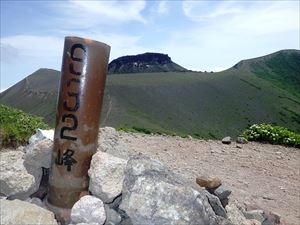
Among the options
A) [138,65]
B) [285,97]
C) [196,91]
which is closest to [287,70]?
[285,97]

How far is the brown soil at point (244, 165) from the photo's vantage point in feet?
29.9

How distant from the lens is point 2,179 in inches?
213

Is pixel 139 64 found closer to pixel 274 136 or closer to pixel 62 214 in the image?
pixel 274 136

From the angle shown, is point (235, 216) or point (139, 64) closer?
point (235, 216)

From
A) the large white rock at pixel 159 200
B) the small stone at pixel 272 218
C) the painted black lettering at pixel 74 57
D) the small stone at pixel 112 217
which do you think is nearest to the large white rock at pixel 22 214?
the small stone at pixel 112 217

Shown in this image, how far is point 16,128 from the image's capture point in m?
9.65

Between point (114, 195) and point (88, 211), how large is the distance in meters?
0.35

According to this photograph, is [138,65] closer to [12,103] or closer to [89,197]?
[12,103]

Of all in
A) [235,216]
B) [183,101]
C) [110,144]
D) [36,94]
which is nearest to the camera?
[235,216]

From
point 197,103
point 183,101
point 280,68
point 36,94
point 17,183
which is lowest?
point 36,94

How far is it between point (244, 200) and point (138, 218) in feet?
14.6

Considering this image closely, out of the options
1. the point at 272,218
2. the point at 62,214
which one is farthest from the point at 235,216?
the point at 62,214

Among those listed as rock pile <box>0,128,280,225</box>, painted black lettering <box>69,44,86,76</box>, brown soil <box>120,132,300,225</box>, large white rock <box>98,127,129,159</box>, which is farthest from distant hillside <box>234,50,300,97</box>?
painted black lettering <box>69,44,86,76</box>

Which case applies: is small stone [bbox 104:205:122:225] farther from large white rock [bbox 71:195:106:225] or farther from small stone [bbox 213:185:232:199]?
small stone [bbox 213:185:232:199]
